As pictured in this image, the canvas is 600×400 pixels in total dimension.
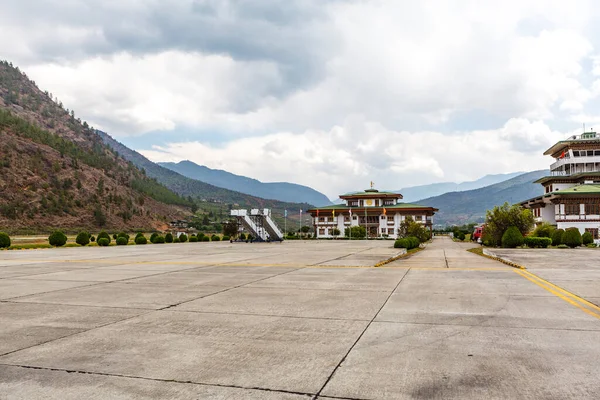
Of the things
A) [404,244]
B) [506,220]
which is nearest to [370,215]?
[506,220]

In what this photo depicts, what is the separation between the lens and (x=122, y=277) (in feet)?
51.9

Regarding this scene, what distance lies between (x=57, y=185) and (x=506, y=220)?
305 ft

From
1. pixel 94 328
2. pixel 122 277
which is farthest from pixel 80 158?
pixel 94 328

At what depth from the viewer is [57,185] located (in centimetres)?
9925

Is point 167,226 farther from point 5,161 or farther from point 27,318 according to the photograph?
point 27,318

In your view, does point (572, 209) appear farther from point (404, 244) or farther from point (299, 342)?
point (299, 342)

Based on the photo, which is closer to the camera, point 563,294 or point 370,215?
point 563,294

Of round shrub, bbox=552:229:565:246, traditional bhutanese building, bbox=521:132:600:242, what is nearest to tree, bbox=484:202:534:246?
round shrub, bbox=552:229:565:246

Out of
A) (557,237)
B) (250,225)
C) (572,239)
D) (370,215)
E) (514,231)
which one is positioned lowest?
(572,239)

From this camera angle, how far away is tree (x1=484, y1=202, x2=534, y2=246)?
130 ft

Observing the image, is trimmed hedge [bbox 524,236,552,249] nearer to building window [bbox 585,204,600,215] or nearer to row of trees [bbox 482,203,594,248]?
row of trees [bbox 482,203,594,248]

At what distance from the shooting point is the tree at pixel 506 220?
130 feet

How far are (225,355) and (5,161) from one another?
10667 centimetres

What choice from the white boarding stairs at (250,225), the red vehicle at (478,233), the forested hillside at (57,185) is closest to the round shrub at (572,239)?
the red vehicle at (478,233)
